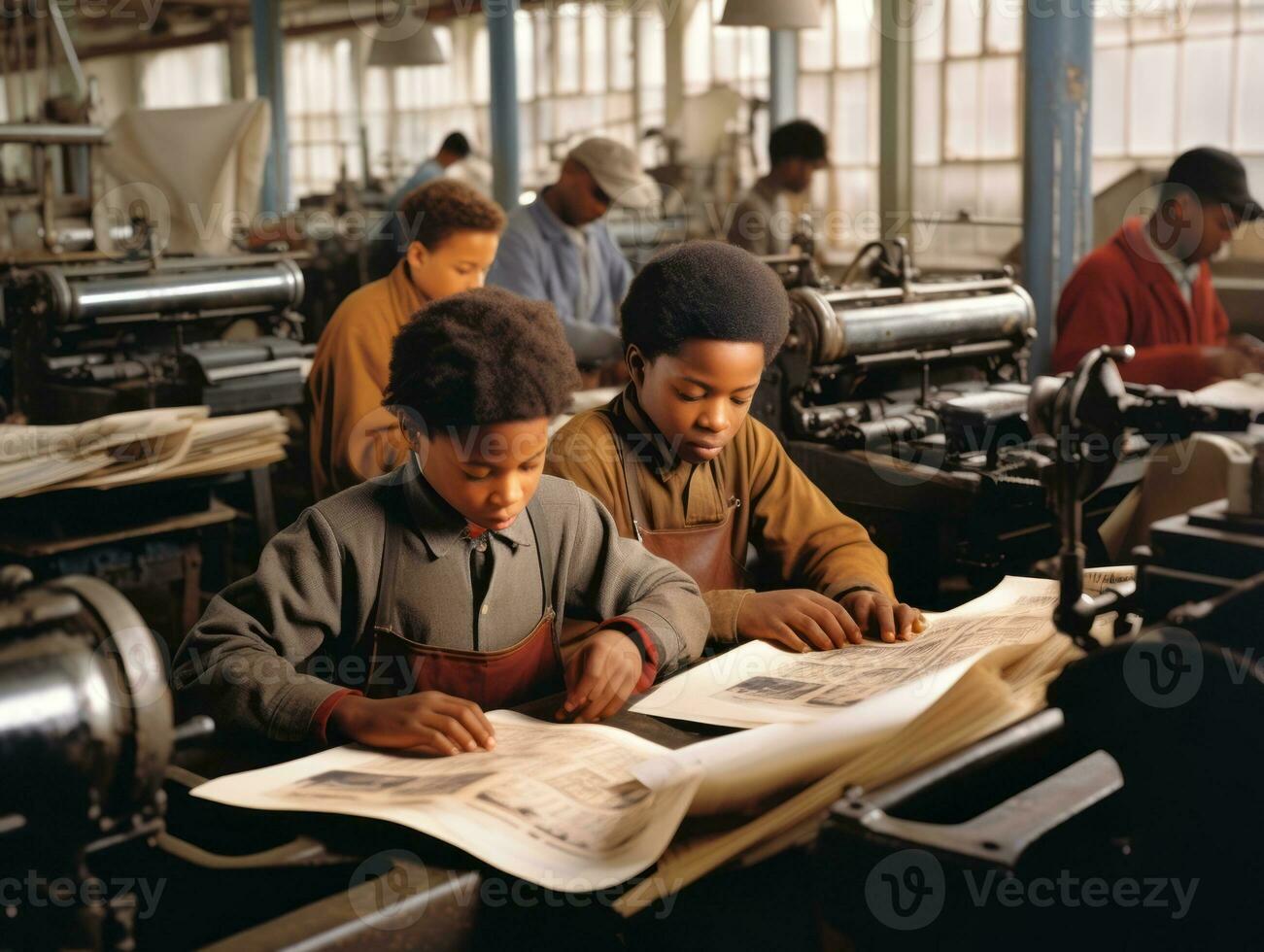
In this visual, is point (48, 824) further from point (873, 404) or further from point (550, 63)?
point (550, 63)

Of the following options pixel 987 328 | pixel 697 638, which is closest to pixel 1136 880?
pixel 697 638

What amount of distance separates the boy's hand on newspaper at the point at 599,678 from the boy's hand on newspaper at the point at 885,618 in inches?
14.4

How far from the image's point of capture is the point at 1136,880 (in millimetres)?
1049

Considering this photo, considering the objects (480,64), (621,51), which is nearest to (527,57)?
(480,64)

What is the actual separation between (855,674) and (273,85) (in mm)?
10747

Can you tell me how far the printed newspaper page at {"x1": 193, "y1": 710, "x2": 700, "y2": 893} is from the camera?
105 centimetres

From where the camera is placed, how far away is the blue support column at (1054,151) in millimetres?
4332

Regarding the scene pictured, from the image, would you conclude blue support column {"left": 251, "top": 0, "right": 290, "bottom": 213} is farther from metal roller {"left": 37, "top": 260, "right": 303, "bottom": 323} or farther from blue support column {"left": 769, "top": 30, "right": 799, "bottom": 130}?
metal roller {"left": 37, "top": 260, "right": 303, "bottom": 323}

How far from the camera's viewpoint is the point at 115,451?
2715 millimetres

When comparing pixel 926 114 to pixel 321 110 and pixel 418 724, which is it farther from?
pixel 418 724

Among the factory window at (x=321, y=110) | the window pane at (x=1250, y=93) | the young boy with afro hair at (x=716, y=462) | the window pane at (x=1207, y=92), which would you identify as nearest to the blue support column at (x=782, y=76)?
the window pane at (x=1207, y=92)

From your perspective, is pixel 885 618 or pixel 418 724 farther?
pixel 885 618

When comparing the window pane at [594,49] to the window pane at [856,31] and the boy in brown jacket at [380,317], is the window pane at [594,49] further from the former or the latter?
the boy in brown jacket at [380,317]

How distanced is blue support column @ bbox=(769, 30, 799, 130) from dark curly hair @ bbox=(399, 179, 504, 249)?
19.4 feet
